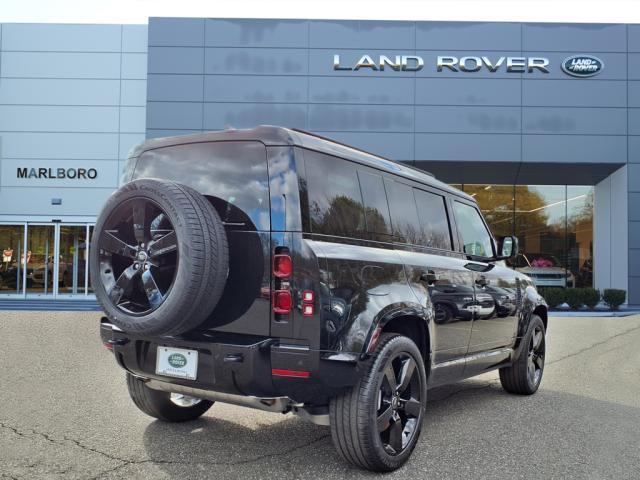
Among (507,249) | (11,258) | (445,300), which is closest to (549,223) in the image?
(507,249)

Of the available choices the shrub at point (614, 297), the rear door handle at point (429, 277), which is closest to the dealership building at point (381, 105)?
the shrub at point (614, 297)

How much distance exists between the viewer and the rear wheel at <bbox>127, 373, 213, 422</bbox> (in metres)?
4.37

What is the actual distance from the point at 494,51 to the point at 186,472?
737 inches

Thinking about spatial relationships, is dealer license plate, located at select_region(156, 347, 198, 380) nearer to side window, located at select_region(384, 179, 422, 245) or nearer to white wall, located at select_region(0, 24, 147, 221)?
side window, located at select_region(384, 179, 422, 245)

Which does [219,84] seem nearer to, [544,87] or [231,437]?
[544,87]

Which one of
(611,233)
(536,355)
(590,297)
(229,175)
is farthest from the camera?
(611,233)

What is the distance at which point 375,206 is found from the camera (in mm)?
4008

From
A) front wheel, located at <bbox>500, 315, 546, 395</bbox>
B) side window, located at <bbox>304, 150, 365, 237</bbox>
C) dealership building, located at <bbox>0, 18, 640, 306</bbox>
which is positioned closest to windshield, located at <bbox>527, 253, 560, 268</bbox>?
dealership building, located at <bbox>0, 18, 640, 306</bbox>

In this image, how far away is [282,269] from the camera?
3291 millimetres

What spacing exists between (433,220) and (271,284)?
191 centimetres

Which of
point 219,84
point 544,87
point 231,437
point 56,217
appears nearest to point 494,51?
point 544,87

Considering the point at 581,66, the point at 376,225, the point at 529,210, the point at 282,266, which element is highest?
the point at 581,66

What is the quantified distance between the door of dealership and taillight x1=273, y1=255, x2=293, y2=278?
711 inches

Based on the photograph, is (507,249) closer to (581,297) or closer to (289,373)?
(289,373)
